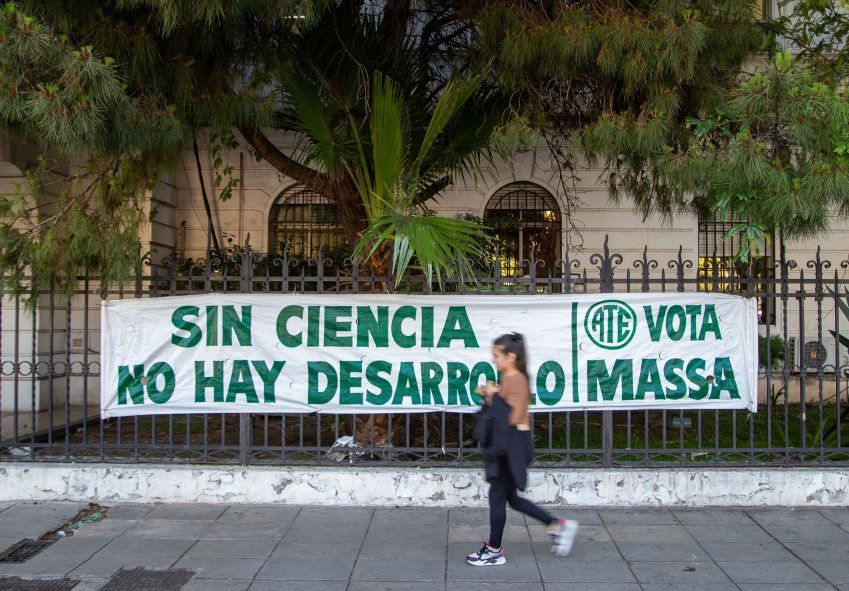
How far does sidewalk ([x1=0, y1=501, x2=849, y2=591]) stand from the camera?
4.79 m

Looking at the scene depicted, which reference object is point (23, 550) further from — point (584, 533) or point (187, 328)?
point (584, 533)

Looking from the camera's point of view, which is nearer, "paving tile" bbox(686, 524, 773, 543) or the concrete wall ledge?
"paving tile" bbox(686, 524, 773, 543)

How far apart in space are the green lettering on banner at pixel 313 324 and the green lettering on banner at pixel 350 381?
0.34 meters

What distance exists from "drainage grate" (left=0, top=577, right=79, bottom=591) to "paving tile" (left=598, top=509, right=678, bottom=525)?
4.21m

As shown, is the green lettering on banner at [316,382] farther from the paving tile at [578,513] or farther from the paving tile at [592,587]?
the paving tile at [592,587]

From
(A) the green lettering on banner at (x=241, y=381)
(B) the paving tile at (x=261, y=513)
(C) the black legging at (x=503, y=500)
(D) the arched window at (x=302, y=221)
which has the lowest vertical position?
(B) the paving tile at (x=261, y=513)

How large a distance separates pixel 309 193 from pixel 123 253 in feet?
22.8

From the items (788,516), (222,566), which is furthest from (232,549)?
(788,516)

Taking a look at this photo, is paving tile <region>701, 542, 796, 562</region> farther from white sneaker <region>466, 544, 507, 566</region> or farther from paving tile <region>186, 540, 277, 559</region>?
paving tile <region>186, 540, 277, 559</region>

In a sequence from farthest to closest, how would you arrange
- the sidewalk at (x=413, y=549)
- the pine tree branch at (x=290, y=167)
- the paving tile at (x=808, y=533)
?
the pine tree branch at (x=290, y=167) → the paving tile at (x=808, y=533) → the sidewalk at (x=413, y=549)

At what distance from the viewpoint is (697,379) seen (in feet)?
21.7

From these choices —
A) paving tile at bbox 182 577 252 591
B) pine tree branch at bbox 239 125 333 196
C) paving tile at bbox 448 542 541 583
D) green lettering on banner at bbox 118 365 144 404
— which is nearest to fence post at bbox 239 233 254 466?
green lettering on banner at bbox 118 365 144 404

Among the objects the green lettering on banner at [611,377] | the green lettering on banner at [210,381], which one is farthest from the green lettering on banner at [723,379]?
the green lettering on banner at [210,381]

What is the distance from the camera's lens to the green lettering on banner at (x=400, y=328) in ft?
21.5
